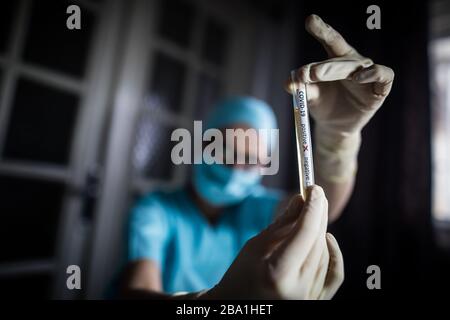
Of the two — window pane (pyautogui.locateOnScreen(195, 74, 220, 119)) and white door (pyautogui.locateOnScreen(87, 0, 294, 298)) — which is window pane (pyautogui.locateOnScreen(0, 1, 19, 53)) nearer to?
white door (pyautogui.locateOnScreen(87, 0, 294, 298))

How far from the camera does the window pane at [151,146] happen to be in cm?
124

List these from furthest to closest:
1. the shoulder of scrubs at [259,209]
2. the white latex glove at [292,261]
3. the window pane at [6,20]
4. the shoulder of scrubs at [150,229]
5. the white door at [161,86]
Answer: the white door at [161,86] → the window pane at [6,20] → the shoulder of scrubs at [259,209] → the shoulder of scrubs at [150,229] → the white latex glove at [292,261]

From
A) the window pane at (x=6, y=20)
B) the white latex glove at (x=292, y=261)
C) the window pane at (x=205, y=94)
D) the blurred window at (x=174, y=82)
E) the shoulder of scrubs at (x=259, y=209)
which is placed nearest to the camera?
the white latex glove at (x=292, y=261)

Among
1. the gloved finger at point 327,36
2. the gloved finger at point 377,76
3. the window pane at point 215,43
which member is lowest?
the gloved finger at point 377,76

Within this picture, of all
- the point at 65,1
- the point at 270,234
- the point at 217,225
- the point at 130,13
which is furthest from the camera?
the point at 130,13

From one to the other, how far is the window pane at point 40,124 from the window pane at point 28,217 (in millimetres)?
107

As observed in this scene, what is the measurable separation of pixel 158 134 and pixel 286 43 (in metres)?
0.93

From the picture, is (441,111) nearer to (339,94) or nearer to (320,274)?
(339,94)

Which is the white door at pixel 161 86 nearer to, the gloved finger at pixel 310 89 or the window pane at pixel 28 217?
the window pane at pixel 28 217

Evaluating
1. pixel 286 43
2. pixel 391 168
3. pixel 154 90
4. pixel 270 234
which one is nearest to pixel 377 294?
pixel 270 234

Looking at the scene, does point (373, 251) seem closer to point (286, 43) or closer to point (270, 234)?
point (270, 234)

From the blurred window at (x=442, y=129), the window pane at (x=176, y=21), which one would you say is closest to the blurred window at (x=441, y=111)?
the blurred window at (x=442, y=129)

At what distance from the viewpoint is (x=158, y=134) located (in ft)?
4.26

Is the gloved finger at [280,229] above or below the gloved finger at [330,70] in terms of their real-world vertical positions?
below
